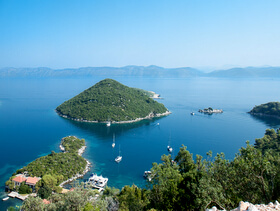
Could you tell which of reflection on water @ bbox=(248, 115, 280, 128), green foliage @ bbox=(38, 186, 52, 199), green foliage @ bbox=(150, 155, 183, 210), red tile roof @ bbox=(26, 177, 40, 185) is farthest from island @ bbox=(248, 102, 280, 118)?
red tile roof @ bbox=(26, 177, 40, 185)

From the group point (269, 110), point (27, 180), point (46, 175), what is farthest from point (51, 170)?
point (269, 110)

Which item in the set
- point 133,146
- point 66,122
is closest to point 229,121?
point 133,146

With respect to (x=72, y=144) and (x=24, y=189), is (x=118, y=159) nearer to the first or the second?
(x=72, y=144)

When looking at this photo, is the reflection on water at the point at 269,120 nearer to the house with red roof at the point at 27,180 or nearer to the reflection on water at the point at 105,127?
the reflection on water at the point at 105,127

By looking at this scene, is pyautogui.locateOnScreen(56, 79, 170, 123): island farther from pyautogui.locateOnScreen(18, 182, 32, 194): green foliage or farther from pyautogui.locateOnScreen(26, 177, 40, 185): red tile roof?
pyautogui.locateOnScreen(18, 182, 32, 194): green foliage

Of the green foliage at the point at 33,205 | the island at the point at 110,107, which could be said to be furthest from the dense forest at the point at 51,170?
the island at the point at 110,107
